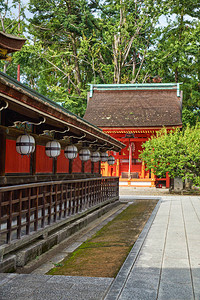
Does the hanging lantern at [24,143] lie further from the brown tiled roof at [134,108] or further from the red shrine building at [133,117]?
the brown tiled roof at [134,108]


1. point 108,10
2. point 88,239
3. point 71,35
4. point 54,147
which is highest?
point 108,10

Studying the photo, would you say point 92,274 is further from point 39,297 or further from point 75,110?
point 75,110

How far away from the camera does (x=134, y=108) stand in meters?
27.0

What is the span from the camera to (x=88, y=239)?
8.71 metres

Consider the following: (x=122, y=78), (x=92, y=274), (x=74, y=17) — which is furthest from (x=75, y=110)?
(x=92, y=274)

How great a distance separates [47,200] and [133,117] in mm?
15975

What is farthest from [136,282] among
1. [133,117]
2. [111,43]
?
[111,43]

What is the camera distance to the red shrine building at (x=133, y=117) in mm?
24188

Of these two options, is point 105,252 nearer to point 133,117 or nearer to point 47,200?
point 47,200

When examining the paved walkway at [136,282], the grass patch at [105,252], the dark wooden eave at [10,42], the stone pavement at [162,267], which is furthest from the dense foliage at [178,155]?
the dark wooden eave at [10,42]

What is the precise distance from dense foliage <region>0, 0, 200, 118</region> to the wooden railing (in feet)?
61.4

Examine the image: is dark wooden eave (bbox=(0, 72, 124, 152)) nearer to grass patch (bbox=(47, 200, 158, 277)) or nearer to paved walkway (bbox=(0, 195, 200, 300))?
paved walkway (bbox=(0, 195, 200, 300))

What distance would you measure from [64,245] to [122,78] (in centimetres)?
2879

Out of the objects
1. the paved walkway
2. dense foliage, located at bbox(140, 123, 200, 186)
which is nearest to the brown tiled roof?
dense foliage, located at bbox(140, 123, 200, 186)
